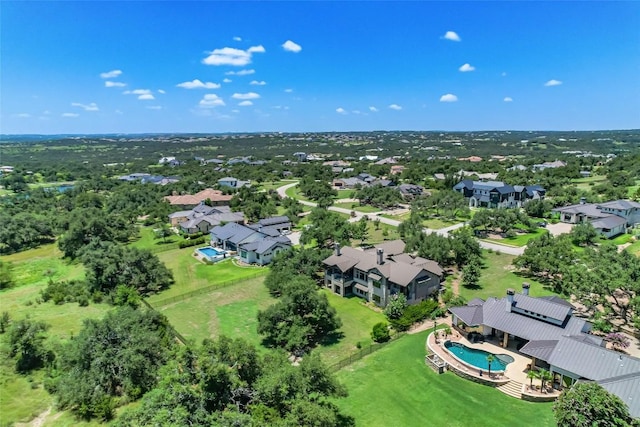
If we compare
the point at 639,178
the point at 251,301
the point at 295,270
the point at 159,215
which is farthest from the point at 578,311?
the point at 639,178

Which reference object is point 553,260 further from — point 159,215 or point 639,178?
point 639,178

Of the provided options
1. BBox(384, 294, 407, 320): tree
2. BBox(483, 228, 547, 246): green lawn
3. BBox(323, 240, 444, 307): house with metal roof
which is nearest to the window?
BBox(323, 240, 444, 307): house with metal roof

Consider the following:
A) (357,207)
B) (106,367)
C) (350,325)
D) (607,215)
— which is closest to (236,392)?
(106,367)

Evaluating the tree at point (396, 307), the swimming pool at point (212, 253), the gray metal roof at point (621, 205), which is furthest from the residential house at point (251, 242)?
the gray metal roof at point (621, 205)

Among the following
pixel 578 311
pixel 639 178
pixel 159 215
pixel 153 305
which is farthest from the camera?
pixel 639 178

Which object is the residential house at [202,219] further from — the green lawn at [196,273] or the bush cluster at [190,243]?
the green lawn at [196,273]

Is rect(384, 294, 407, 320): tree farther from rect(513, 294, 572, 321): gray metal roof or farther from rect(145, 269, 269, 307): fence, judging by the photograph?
rect(145, 269, 269, 307): fence
